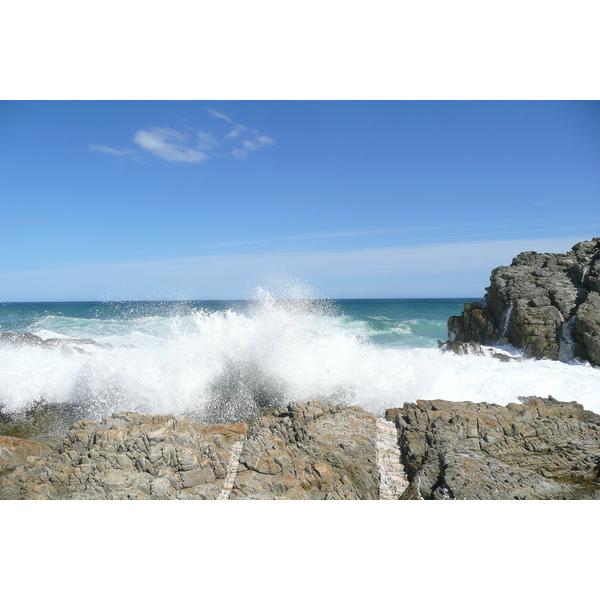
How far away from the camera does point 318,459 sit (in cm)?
353

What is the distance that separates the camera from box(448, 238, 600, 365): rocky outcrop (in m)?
8.93

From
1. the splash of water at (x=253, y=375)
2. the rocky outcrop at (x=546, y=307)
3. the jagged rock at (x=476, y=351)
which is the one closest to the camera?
the splash of water at (x=253, y=375)

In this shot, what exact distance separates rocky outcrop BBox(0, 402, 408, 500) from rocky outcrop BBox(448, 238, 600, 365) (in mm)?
7684

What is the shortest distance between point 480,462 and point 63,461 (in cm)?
403

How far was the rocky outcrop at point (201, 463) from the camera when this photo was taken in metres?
3.11

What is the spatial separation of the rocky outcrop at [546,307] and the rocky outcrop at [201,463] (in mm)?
7684

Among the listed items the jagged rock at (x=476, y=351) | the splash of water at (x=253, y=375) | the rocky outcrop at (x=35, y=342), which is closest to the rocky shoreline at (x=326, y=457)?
the splash of water at (x=253, y=375)

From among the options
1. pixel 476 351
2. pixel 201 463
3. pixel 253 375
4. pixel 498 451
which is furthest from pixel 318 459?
pixel 476 351

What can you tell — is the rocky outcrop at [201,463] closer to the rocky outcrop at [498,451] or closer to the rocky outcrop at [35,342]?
the rocky outcrop at [498,451]

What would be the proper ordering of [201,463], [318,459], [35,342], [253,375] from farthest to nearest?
1. [35,342]
2. [253,375]
3. [318,459]
4. [201,463]

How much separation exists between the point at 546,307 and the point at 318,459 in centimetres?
940

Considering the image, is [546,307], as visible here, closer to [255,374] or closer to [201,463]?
[255,374]

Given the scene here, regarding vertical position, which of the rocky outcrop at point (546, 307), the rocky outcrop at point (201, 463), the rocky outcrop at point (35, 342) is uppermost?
the rocky outcrop at point (546, 307)

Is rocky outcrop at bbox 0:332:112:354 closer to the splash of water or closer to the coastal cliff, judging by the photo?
the splash of water
